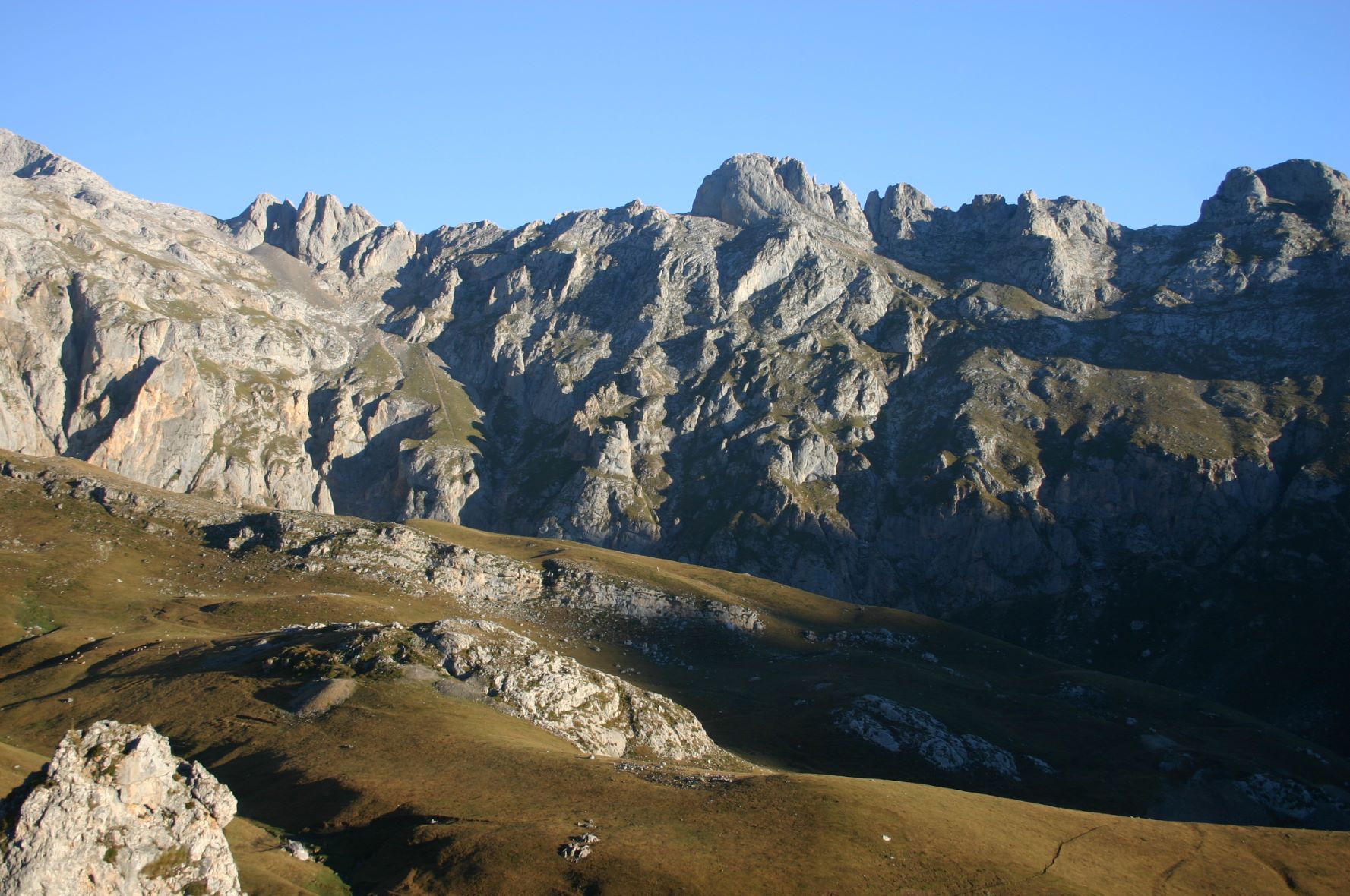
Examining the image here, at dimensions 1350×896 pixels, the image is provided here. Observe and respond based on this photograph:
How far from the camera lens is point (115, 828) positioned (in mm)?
36188

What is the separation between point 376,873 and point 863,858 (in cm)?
2513

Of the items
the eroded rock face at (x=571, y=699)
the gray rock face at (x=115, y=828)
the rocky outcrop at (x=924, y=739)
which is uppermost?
the gray rock face at (x=115, y=828)

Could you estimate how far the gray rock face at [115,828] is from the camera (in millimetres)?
33656

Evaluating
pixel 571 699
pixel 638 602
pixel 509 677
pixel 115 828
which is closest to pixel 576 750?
pixel 571 699

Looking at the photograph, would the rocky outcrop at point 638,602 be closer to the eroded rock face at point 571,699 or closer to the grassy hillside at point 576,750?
the grassy hillside at point 576,750

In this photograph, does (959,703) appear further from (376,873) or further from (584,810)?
(376,873)

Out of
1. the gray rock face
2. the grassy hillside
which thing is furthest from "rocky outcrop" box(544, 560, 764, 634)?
the gray rock face

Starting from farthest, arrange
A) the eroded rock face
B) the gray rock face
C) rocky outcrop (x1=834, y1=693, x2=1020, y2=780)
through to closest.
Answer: rocky outcrop (x1=834, y1=693, x2=1020, y2=780) < the eroded rock face < the gray rock face

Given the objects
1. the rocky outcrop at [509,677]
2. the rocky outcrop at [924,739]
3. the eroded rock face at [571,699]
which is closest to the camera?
the rocky outcrop at [509,677]

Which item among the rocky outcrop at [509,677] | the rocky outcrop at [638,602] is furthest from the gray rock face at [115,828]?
the rocky outcrop at [638,602]

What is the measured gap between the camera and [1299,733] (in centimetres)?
15925

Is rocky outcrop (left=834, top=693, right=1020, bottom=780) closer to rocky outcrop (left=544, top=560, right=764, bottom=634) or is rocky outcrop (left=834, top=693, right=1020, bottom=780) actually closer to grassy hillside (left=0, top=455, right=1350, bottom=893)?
grassy hillside (left=0, top=455, right=1350, bottom=893)

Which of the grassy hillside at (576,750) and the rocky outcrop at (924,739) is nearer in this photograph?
the grassy hillside at (576,750)

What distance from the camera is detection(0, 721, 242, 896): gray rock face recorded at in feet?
110
